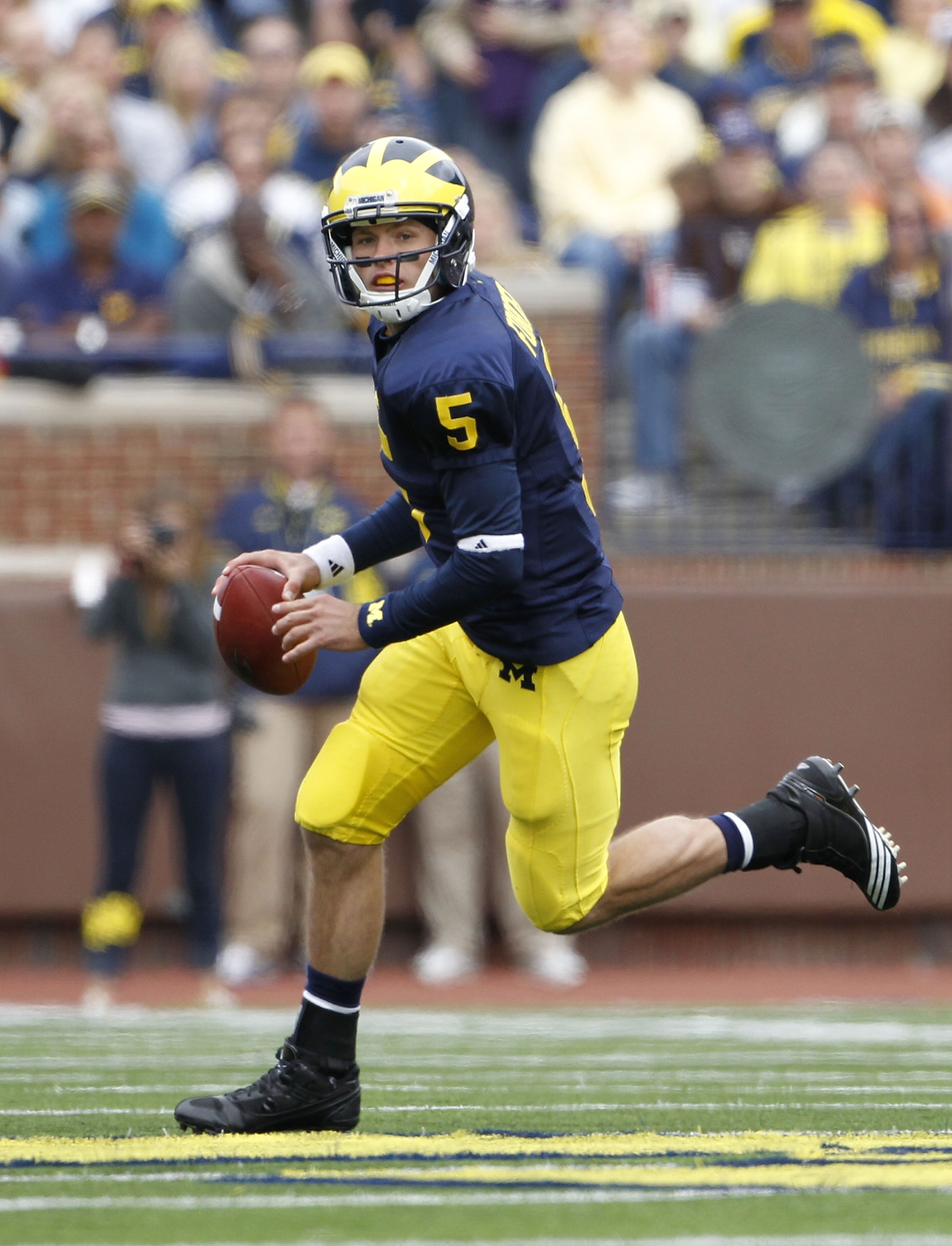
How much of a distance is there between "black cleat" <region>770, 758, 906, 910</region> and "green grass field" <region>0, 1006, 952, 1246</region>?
534mm

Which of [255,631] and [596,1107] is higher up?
[255,631]

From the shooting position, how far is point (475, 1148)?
3861 mm

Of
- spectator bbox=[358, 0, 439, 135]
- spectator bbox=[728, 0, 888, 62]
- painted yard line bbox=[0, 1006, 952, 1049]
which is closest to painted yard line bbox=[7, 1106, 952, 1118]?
painted yard line bbox=[0, 1006, 952, 1049]

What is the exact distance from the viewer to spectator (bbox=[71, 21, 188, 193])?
10594 millimetres

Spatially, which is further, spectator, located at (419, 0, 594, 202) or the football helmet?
spectator, located at (419, 0, 594, 202)

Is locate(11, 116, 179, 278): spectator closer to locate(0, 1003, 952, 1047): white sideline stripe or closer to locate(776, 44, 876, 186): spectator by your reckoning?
locate(776, 44, 876, 186): spectator

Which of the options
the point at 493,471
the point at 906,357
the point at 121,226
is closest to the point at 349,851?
the point at 493,471

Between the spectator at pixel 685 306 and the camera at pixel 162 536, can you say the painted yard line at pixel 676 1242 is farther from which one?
the spectator at pixel 685 306

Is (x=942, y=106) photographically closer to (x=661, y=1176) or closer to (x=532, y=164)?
(x=532, y=164)

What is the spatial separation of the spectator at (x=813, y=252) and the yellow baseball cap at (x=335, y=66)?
2434 millimetres

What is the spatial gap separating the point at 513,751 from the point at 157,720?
4349 millimetres

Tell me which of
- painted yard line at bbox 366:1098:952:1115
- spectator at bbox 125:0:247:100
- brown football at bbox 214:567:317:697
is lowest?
painted yard line at bbox 366:1098:952:1115

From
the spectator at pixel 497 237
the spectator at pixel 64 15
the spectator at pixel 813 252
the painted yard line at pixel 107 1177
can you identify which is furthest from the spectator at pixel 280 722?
the painted yard line at pixel 107 1177

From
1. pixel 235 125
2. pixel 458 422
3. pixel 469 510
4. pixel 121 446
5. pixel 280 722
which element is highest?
pixel 235 125
